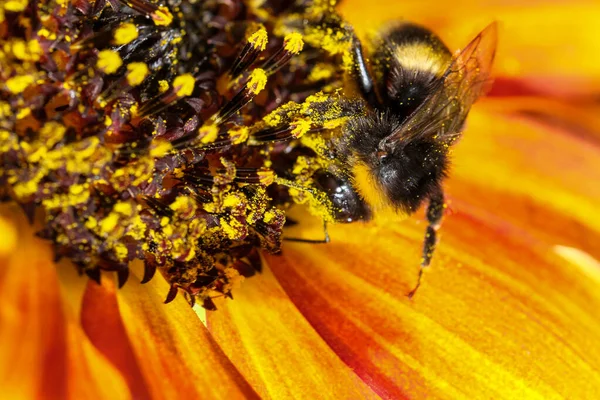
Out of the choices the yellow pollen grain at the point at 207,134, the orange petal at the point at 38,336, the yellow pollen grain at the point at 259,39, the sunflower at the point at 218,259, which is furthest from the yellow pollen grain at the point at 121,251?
the yellow pollen grain at the point at 259,39

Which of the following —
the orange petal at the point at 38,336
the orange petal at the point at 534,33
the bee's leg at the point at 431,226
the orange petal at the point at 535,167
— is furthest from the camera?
the orange petal at the point at 534,33

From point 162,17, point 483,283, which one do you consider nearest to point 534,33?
point 483,283

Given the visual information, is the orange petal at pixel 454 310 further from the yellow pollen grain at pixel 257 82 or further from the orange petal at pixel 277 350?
the yellow pollen grain at pixel 257 82

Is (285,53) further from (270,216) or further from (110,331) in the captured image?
(110,331)

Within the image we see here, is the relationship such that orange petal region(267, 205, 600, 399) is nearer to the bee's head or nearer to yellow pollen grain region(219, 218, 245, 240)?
yellow pollen grain region(219, 218, 245, 240)

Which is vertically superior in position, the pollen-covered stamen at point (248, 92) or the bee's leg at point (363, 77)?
the bee's leg at point (363, 77)

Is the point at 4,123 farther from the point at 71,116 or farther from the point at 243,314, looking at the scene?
the point at 243,314

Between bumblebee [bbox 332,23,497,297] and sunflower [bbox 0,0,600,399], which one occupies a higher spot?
bumblebee [bbox 332,23,497,297]

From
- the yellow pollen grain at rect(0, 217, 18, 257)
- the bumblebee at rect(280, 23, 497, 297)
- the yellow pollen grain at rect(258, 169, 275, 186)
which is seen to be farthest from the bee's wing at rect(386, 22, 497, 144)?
the yellow pollen grain at rect(0, 217, 18, 257)
